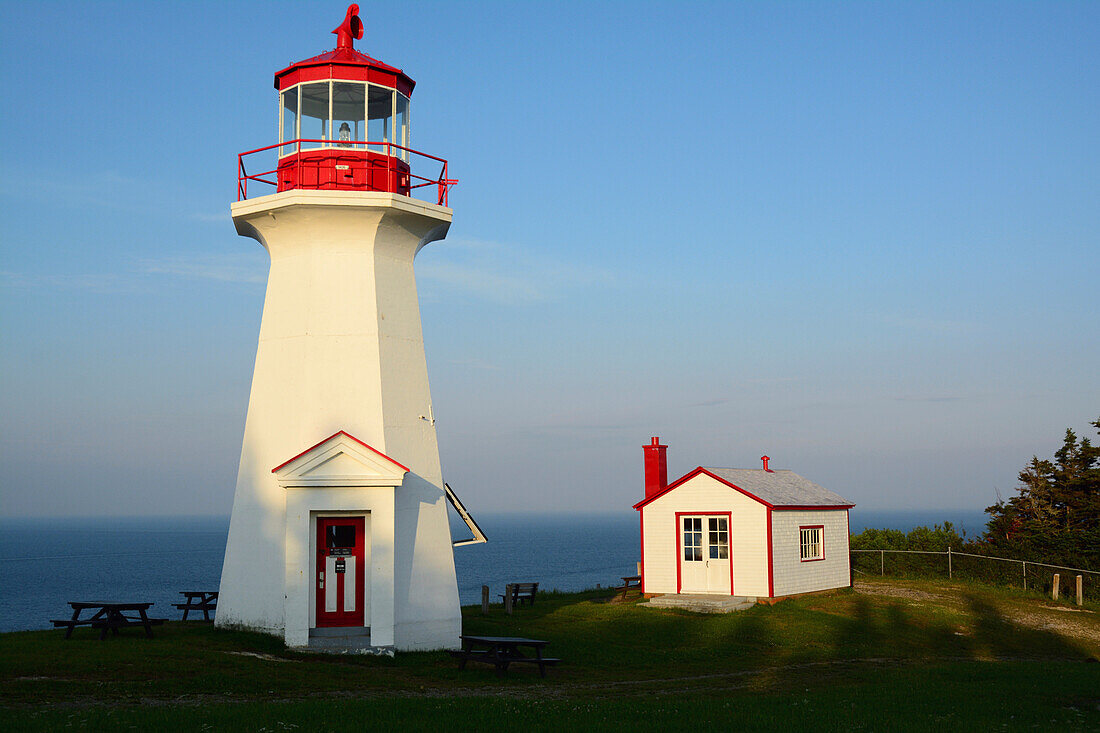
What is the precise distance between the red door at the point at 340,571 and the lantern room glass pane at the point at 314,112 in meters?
7.18

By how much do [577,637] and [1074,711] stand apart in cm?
1082

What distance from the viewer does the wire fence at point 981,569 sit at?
30734 millimetres

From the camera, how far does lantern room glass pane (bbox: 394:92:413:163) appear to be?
61.7ft

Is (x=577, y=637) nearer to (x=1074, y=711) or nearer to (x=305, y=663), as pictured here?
(x=305, y=663)

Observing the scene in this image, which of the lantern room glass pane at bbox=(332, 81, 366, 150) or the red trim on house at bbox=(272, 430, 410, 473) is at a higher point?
the lantern room glass pane at bbox=(332, 81, 366, 150)

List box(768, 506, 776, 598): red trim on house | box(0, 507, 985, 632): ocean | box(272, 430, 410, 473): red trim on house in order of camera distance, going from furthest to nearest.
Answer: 1. box(0, 507, 985, 632): ocean
2. box(768, 506, 776, 598): red trim on house
3. box(272, 430, 410, 473): red trim on house

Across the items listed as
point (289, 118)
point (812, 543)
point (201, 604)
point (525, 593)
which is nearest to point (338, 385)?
point (289, 118)

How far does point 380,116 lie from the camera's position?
61.9ft

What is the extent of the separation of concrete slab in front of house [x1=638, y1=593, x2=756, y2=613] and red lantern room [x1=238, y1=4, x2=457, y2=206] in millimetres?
13543

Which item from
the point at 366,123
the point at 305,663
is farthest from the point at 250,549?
the point at 366,123

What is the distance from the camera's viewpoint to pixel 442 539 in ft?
61.5

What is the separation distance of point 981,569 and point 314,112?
27570 millimetres

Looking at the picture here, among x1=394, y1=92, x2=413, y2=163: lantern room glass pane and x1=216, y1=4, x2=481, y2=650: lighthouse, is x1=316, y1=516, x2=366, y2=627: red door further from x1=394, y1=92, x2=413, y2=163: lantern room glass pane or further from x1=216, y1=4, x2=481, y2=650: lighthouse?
x1=394, y1=92, x2=413, y2=163: lantern room glass pane


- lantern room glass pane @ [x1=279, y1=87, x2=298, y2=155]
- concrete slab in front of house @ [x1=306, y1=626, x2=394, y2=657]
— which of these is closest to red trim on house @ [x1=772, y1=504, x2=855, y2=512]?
concrete slab in front of house @ [x1=306, y1=626, x2=394, y2=657]
